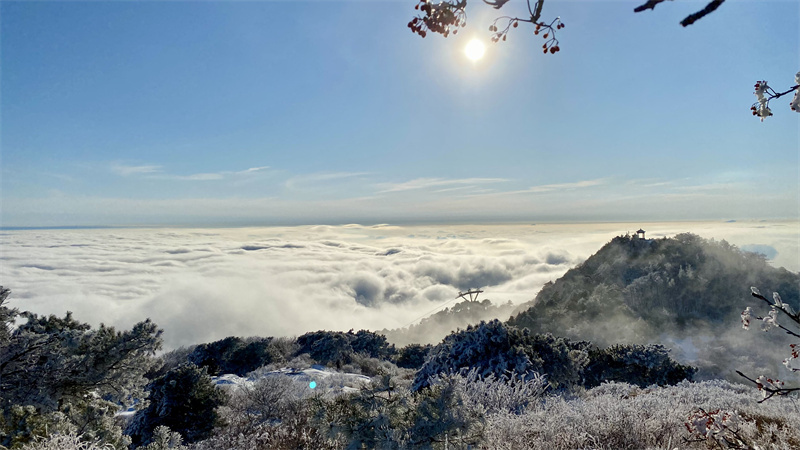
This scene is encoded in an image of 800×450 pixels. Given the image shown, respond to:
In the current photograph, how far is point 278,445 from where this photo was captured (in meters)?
7.23

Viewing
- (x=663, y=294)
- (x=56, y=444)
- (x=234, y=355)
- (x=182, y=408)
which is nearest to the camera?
Answer: (x=56, y=444)

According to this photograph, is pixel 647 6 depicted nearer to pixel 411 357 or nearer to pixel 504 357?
pixel 504 357

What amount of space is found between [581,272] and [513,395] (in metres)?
29.8

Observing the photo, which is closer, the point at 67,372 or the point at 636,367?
the point at 67,372

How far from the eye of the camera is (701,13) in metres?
1.69

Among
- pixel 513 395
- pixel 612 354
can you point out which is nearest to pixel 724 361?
pixel 612 354

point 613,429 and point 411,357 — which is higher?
point 613,429

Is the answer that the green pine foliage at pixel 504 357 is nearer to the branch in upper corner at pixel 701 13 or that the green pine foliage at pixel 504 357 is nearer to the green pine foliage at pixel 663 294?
the branch in upper corner at pixel 701 13

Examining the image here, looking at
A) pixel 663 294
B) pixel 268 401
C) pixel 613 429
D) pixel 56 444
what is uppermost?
pixel 56 444

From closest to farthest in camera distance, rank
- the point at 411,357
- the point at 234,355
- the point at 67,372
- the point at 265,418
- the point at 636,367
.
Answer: the point at 67,372 → the point at 265,418 → the point at 636,367 → the point at 234,355 → the point at 411,357

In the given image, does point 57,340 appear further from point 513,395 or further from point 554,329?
point 554,329

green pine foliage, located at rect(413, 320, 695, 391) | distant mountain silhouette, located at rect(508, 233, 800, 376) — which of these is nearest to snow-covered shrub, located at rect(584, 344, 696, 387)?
green pine foliage, located at rect(413, 320, 695, 391)

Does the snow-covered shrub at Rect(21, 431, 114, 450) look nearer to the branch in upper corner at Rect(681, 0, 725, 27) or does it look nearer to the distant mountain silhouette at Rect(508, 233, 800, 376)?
the branch in upper corner at Rect(681, 0, 725, 27)

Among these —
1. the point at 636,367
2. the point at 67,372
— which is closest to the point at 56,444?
the point at 67,372
